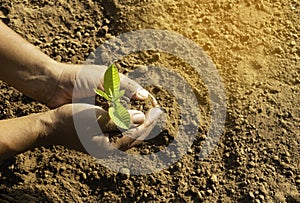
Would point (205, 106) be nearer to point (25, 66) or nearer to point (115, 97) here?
point (115, 97)

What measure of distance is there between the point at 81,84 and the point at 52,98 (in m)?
0.13

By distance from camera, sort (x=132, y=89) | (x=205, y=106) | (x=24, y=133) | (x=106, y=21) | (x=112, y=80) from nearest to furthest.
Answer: (x=112, y=80) < (x=24, y=133) < (x=132, y=89) < (x=205, y=106) < (x=106, y=21)

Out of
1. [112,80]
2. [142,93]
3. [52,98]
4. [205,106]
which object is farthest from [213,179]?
[52,98]

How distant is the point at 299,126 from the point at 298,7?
515 mm

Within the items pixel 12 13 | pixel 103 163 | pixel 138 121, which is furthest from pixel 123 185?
pixel 12 13

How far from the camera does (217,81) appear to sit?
1890 millimetres

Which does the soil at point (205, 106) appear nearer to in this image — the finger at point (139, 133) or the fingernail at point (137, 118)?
the finger at point (139, 133)

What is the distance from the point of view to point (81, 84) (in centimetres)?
175

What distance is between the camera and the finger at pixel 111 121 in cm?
161

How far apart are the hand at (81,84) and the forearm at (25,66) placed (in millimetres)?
23

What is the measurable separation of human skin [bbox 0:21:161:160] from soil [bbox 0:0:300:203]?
0.17 m

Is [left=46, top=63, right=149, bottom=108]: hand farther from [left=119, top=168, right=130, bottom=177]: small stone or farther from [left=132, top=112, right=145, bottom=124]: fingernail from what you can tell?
[left=119, top=168, right=130, bottom=177]: small stone

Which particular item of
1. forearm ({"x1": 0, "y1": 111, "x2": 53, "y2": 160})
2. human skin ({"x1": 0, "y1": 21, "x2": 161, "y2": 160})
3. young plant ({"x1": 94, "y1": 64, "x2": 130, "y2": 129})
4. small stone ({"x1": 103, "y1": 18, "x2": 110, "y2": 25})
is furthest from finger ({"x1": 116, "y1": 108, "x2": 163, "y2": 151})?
small stone ({"x1": 103, "y1": 18, "x2": 110, "y2": 25})

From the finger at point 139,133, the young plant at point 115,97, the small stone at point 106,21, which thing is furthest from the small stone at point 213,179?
the small stone at point 106,21
